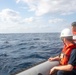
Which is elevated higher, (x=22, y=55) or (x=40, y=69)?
(x=40, y=69)

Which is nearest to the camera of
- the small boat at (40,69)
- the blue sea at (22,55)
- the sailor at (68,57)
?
the sailor at (68,57)

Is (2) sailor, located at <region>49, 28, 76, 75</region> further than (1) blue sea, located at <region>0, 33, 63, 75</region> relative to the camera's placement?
No

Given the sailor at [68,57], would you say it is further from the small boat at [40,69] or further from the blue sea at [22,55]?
the blue sea at [22,55]

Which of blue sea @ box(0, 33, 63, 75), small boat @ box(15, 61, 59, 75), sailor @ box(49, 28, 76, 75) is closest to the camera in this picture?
sailor @ box(49, 28, 76, 75)

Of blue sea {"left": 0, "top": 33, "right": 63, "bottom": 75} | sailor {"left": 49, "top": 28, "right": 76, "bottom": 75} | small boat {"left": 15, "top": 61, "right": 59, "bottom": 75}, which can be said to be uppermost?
sailor {"left": 49, "top": 28, "right": 76, "bottom": 75}

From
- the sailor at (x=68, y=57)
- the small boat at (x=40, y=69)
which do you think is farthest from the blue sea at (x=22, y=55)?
the sailor at (x=68, y=57)

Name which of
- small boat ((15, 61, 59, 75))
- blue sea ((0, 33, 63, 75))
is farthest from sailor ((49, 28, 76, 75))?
blue sea ((0, 33, 63, 75))

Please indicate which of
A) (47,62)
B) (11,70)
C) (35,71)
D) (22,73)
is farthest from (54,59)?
(11,70)

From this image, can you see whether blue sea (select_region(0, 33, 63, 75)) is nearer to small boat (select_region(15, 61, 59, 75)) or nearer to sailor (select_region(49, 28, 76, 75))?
small boat (select_region(15, 61, 59, 75))

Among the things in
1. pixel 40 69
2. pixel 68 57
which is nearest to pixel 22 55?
pixel 40 69

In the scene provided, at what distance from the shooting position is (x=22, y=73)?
5.09 m

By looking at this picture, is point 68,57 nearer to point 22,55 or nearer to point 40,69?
point 40,69

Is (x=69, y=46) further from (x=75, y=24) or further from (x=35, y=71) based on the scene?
(x=35, y=71)

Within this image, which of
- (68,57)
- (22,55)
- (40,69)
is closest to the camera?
(68,57)
